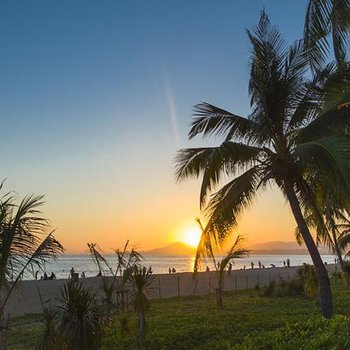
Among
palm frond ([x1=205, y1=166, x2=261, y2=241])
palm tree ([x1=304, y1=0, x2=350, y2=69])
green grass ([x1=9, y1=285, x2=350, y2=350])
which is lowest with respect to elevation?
green grass ([x1=9, y1=285, x2=350, y2=350])

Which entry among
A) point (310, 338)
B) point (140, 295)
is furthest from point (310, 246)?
point (310, 338)

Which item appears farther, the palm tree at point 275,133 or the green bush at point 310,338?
the palm tree at point 275,133

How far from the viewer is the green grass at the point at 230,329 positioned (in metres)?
Result: 5.67

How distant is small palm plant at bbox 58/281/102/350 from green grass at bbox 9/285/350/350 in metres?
2.29

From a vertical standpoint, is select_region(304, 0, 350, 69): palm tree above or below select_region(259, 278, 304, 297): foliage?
above

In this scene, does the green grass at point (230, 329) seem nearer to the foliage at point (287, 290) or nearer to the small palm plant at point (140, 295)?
the small palm plant at point (140, 295)

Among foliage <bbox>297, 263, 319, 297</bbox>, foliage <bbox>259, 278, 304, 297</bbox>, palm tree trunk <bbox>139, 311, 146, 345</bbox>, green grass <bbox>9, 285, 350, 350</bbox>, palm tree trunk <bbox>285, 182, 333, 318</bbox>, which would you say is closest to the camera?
green grass <bbox>9, 285, 350, 350</bbox>

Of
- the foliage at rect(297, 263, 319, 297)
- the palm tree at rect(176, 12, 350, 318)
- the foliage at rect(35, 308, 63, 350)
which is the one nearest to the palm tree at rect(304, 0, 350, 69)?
the palm tree at rect(176, 12, 350, 318)

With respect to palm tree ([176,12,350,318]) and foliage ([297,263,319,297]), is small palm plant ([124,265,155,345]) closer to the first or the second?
palm tree ([176,12,350,318])

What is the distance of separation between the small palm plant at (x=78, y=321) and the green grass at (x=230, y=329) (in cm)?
229

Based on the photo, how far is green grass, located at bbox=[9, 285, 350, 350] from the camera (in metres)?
5.67

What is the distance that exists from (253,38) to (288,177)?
147 inches

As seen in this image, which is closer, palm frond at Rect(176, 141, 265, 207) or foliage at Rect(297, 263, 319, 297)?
palm frond at Rect(176, 141, 265, 207)

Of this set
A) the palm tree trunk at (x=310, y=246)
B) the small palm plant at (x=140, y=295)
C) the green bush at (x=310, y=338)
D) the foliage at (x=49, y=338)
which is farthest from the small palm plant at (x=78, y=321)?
the palm tree trunk at (x=310, y=246)
